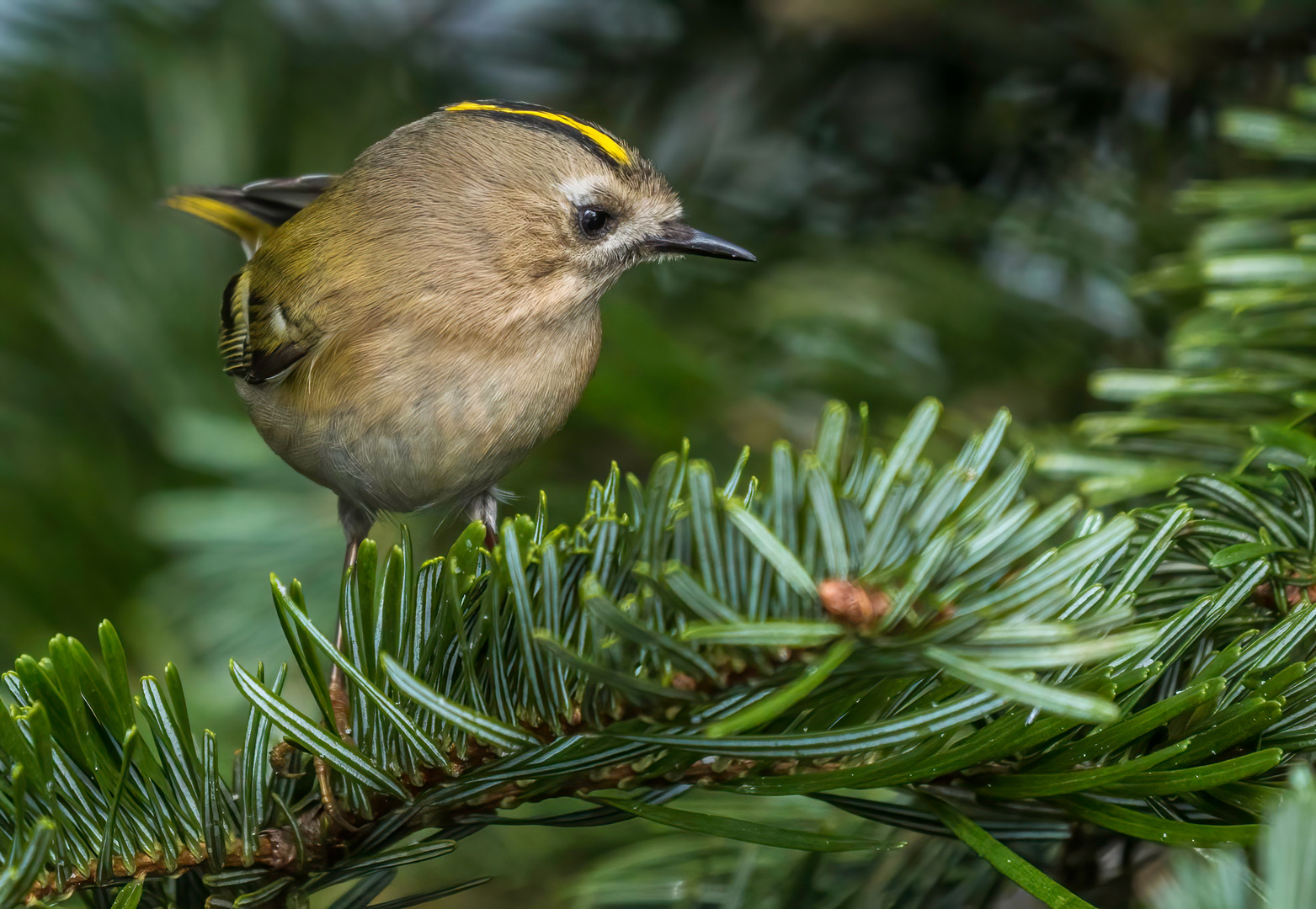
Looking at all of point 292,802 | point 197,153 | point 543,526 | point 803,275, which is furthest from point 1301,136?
point 197,153

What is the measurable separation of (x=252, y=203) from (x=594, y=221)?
2.34 feet

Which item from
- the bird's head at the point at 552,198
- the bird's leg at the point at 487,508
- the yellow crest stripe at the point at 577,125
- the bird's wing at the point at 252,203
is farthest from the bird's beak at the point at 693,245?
the bird's wing at the point at 252,203

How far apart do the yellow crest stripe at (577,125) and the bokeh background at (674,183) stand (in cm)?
21

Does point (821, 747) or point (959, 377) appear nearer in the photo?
point (821, 747)

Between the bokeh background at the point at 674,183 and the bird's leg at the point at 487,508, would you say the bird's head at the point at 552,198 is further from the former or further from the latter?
the bird's leg at the point at 487,508

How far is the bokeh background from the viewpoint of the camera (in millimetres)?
1473

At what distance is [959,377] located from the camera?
153cm

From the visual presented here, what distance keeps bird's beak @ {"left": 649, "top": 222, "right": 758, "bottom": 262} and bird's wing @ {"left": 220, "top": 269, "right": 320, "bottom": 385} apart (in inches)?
19.1

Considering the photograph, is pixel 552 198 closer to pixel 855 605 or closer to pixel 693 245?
pixel 693 245

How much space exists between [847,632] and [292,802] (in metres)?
0.52

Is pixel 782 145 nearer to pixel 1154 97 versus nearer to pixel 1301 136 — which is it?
pixel 1154 97

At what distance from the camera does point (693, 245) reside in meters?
1.47

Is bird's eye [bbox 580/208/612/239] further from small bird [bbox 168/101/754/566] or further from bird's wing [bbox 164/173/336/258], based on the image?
bird's wing [bbox 164/173/336/258]

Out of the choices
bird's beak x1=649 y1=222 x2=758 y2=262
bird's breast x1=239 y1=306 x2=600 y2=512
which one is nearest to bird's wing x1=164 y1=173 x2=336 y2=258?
bird's breast x1=239 y1=306 x2=600 y2=512
